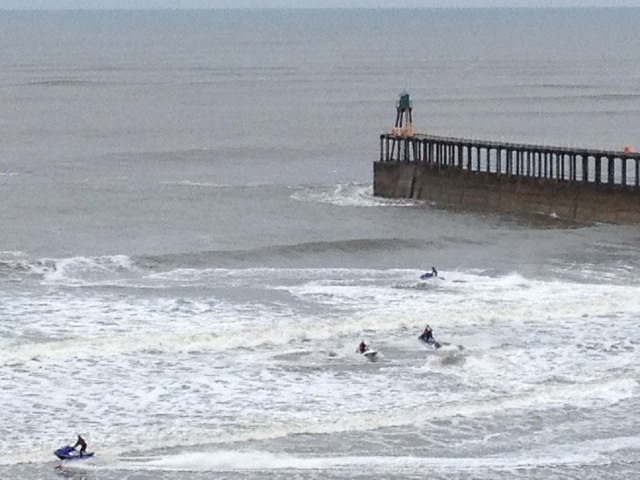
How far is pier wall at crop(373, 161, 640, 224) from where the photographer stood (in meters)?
55.6

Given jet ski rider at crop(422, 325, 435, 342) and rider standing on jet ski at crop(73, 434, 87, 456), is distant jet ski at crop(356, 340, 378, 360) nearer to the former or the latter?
jet ski rider at crop(422, 325, 435, 342)

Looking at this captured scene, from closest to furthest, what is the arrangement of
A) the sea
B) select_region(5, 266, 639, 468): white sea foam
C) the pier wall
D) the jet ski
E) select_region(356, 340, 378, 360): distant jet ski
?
the sea < select_region(5, 266, 639, 468): white sea foam < select_region(356, 340, 378, 360): distant jet ski < the jet ski < the pier wall

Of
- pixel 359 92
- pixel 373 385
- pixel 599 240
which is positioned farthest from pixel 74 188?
pixel 359 92

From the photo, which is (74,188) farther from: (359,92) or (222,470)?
(359,92)

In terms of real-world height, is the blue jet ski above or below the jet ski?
below

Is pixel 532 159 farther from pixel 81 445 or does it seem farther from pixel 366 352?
pixel 81 445

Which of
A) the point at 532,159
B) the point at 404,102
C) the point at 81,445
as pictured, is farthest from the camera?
the point at 404,102

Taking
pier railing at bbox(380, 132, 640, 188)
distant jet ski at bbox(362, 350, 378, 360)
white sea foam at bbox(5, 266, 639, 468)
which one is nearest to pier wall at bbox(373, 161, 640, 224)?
pier railing at bbox(380, 132, 640, 188)

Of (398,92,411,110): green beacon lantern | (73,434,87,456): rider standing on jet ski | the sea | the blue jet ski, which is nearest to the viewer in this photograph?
the blue jet ski

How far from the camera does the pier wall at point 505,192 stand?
5562cm

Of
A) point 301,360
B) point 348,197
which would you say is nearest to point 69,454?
point 301,360

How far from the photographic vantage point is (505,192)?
5984cm

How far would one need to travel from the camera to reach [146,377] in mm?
34438

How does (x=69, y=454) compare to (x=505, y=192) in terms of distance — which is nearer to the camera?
(x=69, y=454)
